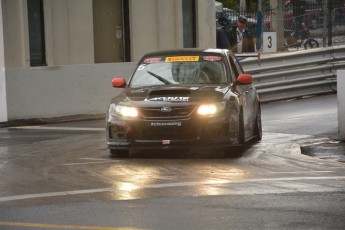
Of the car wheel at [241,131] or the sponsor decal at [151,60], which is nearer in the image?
the car wheel at [241,131]

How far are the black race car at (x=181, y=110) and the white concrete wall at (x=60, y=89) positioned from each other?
20.6 ft

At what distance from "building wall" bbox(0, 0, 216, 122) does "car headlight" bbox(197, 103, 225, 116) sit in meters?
7.91

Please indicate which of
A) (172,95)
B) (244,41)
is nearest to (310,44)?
(244,41)

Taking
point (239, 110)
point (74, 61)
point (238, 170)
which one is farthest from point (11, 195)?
point (74, 61)

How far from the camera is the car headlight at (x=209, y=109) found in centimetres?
1441

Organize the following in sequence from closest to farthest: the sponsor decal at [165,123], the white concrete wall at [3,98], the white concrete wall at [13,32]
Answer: the sponsor decal at [165,123]
the white concrete wall at [3,98]
the white concrete wall at [13,32]

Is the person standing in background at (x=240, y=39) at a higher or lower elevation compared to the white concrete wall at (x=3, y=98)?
higher

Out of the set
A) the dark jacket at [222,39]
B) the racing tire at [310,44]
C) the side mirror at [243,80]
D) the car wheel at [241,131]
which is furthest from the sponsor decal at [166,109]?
the racing tire at [310,44]

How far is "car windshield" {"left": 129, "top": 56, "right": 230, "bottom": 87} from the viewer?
51.4 ft

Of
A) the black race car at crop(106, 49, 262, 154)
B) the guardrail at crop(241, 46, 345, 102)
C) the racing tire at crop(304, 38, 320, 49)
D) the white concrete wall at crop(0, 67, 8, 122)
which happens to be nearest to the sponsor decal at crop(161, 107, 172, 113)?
the black race car at crop(106, 49, 262, 154)

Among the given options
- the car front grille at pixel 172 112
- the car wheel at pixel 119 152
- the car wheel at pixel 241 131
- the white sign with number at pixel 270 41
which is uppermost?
the white sign with number at pixel 270 41

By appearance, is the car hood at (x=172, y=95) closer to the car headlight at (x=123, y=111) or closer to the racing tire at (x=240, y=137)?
the car headlight at (x=123, y=111)

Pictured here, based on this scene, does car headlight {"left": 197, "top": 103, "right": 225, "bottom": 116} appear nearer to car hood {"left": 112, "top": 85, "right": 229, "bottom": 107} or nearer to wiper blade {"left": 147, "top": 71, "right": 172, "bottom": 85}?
→ car hood {"left": 112, "top": 85, "right": 229, "bottom": 107}

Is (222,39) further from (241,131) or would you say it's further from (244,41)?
(241,131)
